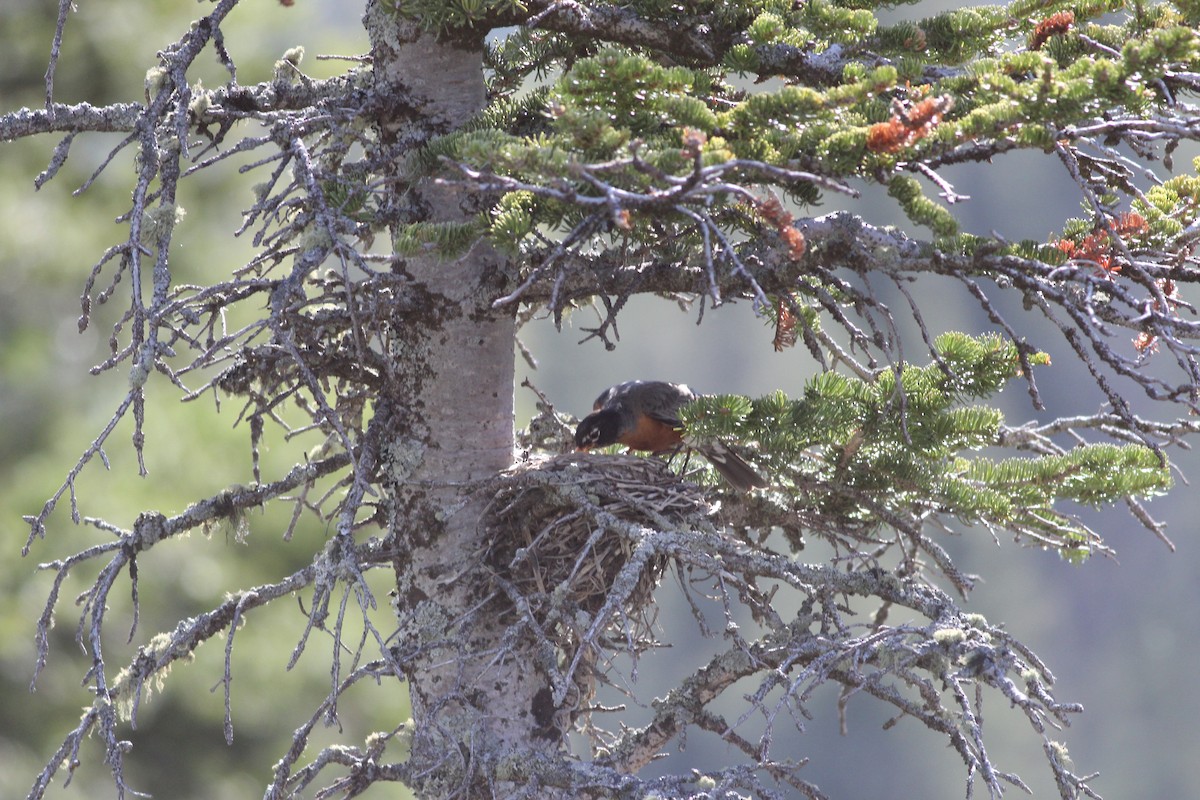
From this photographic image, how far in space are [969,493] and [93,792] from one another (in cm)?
964

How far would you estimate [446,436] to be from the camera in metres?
3.87

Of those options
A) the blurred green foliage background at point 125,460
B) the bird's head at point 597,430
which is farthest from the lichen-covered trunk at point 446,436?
the blurred green foliage background at point 125,460

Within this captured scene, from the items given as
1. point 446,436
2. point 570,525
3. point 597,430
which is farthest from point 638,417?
point 446,436

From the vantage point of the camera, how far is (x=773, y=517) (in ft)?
13.2

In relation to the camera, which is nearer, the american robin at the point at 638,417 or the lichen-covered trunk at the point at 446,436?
the lichen-covered trunk at the point at 446,436

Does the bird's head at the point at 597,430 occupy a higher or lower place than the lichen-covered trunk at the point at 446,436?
higher

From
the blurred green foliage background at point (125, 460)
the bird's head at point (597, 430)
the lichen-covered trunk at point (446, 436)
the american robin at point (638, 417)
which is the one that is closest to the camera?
the lichen-covered trunk at point (446, 436)

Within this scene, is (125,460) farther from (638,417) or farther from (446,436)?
(446,436)

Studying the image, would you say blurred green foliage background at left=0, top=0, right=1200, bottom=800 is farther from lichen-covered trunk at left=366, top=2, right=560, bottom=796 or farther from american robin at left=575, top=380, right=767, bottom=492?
lichen-covered trunk at left=366, top=2, right=560, bottom=796

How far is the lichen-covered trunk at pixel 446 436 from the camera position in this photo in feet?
12.1

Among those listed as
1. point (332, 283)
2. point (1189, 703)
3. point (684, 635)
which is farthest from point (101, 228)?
point (1189, 703)

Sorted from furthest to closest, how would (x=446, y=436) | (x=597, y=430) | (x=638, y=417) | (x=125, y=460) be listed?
(x=125, y=460) < (x=638, y=417) < (x=597, y=430) < (x=446, y=436)

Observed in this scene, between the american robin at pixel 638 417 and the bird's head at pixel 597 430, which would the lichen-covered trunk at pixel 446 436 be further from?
the american robin at pixel 638 417

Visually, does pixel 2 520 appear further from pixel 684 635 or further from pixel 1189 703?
pixel 1189 703
